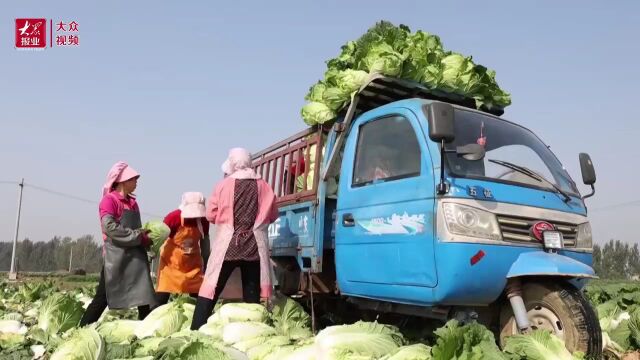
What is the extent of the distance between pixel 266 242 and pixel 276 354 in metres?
1.68

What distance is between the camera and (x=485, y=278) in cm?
402

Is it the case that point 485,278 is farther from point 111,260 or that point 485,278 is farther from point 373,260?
point 111,260

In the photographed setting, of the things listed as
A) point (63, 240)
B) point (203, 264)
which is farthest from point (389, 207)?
point (63, 240)

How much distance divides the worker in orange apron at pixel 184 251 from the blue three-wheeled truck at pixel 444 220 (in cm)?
135

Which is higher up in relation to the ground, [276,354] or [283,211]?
[283,211]

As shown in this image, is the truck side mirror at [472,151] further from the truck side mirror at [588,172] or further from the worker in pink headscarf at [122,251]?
the worker in pink headscarf at [122,251]

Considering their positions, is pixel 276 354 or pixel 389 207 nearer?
pixel 276 354

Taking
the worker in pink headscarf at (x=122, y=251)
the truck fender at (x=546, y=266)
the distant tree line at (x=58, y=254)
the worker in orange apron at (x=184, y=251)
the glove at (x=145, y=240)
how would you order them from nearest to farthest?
the truck fender at (x=546, y=266) < the worker in pink headscarf at (x=122, y=251) < the glove at (x=145, y=240) < the worker in orange apron at (x=184, y=251) < the distant tree line at (x=58, y=254)

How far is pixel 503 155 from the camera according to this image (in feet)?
15.4

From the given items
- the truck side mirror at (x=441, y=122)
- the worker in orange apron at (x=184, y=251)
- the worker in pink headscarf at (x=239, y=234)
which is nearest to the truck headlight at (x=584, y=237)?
the truck side mirror at (x=441, y=122)

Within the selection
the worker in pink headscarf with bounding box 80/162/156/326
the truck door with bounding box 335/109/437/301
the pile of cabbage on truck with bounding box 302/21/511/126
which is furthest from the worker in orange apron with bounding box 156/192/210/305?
the truck door with bounding box 335/109/437/301

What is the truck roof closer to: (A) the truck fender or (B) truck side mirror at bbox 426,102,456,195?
(B) truck side mirror at bbox 426,102,456,195

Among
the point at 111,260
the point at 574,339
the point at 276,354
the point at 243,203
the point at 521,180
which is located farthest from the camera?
the point at 111,260

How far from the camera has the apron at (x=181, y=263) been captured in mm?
6391
